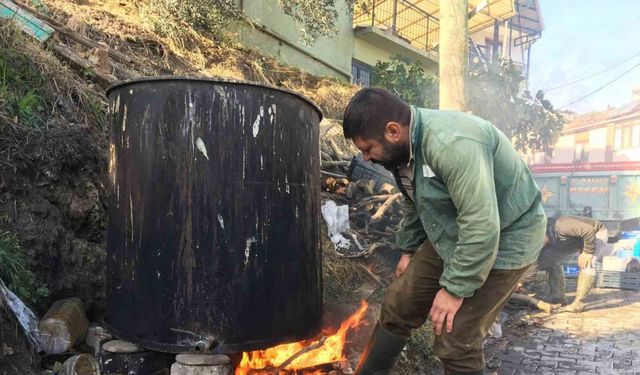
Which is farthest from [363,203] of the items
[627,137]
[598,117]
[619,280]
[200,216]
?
[598,117]

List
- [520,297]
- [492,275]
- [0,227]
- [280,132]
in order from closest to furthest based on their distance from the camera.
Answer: [492,275] < [280,132] < [0,227] < [520,297]

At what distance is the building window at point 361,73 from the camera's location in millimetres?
14477

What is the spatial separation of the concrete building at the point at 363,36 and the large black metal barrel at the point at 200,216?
5.53 metres

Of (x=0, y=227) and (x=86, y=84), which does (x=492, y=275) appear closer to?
(x=0, y=227)

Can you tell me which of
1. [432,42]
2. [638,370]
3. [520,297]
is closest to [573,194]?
[432,42]

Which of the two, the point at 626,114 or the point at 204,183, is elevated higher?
→ the point at 626,114

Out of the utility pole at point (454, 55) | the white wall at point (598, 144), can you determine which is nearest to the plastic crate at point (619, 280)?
the utility pole at point (454, 55)

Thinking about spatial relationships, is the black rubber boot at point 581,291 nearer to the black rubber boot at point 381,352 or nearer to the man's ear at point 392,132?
the black rubber boot at point 381,352

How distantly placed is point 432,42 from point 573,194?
7150 mm

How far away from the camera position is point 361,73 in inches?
588

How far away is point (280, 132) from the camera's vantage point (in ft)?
8.75

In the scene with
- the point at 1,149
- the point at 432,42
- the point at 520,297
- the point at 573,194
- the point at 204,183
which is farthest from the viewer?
the point at 432,42

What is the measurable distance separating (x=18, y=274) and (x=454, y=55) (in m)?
4.87

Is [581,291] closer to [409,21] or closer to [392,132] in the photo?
[392,132]
